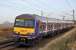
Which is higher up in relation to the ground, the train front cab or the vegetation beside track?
the train front cab

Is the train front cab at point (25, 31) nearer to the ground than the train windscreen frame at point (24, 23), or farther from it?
nearer to the ground

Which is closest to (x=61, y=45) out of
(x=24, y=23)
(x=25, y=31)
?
(x=25, y=31)

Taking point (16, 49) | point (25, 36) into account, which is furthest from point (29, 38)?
point (16, 49)

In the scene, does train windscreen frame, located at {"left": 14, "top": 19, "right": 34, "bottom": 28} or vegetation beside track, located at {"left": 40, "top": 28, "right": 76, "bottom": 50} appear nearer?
vegetation beside track, located at {"left": 40, "top": 28, "right": 76, "bottom": 50}

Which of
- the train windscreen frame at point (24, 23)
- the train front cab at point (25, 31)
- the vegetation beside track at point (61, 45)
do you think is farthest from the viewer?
the train windscreen frame at point (24, 23)

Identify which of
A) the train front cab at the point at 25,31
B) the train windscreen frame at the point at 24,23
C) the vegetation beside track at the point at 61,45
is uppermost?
the train windscreen frame at the point at 24,23

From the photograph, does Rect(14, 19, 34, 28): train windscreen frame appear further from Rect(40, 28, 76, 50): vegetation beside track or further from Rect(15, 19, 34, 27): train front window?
Rect(40, 28, 76, 50): vegetation beside track

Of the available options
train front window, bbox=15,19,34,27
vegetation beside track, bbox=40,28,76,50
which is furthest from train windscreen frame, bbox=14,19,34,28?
vegetation beside track, bbox=40,28,76,50

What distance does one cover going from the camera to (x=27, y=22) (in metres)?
21.5

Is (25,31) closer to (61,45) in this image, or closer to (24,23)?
(24,23)

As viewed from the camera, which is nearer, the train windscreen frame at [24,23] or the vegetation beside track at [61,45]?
the vegetation beside track at [61,45]

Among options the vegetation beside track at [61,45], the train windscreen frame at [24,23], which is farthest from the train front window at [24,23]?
the vegetation beside track at [61,45]

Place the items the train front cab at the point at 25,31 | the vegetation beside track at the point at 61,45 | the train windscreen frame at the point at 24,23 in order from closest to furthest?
1. the vegetation beside track at the point at 61,45
2. the train front cab at the point at 25,31
3. the train windscreen frame at the point at 24,23

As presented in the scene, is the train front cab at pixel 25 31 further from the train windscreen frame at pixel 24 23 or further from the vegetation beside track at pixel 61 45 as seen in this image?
the vegetation beside track at pixel 61 45
